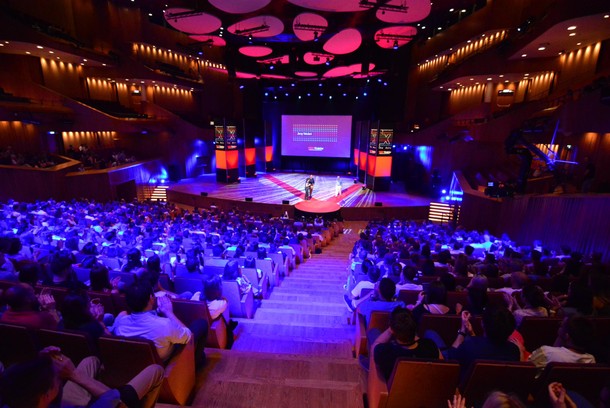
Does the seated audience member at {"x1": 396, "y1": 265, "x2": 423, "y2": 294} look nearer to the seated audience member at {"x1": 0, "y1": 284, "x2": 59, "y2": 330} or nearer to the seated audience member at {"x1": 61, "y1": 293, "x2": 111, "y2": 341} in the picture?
the seated audience member at {"x1": 61, "y1": 293, "x2": 111, "y2": 341}

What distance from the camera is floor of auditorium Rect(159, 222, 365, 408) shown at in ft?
8.66

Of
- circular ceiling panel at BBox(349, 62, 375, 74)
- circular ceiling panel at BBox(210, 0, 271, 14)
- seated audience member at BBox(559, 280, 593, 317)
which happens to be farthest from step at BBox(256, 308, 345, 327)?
circular ceiling panel at BBox(349, 62, 375, 74)

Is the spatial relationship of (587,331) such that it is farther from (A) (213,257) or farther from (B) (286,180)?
(B) (286,180)

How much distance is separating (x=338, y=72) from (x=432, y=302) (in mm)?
18191

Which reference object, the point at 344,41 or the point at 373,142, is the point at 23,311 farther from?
the point at 373,142

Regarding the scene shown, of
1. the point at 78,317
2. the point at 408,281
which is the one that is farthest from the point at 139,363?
the point at 408,281

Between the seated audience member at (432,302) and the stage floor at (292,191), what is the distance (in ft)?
37.7

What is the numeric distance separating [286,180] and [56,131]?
12.5 m

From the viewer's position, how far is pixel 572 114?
31.3 ft

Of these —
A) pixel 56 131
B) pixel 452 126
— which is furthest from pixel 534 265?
pixel 56 131

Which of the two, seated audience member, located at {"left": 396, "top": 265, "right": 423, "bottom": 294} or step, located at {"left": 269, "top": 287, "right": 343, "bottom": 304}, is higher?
seated audience member, located at {"left": 396, "top": 265, "right": 423, "bottom": 294}

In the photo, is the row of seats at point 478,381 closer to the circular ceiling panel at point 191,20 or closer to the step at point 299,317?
the step at point 299,317

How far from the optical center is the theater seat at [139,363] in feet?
7.45

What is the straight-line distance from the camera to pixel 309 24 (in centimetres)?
1441
